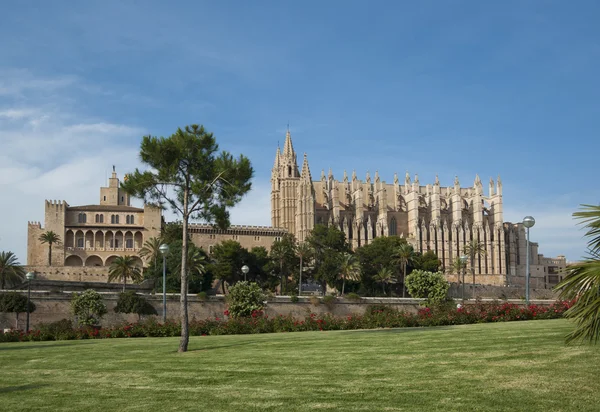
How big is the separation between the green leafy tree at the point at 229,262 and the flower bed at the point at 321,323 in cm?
4000

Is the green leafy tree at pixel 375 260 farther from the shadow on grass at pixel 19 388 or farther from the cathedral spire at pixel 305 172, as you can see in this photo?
the shadow on grass at pixel 19 388

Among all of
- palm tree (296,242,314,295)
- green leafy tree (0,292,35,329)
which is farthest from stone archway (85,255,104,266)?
green leafy tree (0,292,35,329)

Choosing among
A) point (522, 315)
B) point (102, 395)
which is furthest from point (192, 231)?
point (102, 395)

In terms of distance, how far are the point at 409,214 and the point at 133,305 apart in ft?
181

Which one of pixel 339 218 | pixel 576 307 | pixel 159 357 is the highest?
pixel 339 218

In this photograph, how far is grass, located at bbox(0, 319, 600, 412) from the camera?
28.6ft

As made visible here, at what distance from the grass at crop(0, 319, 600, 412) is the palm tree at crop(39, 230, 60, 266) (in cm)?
5661

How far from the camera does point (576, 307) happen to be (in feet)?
25.3

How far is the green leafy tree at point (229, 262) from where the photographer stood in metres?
65.3

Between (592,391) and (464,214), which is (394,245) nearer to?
(464,214)

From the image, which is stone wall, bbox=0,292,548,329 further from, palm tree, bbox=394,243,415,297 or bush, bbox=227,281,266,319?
palm tree, bbox=394,243,415,297

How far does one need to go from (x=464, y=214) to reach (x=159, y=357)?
84.0 m

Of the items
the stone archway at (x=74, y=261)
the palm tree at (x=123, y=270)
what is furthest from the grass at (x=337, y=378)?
the stone archway at (x=74, y=261)

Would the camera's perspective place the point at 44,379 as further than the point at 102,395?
Yes
